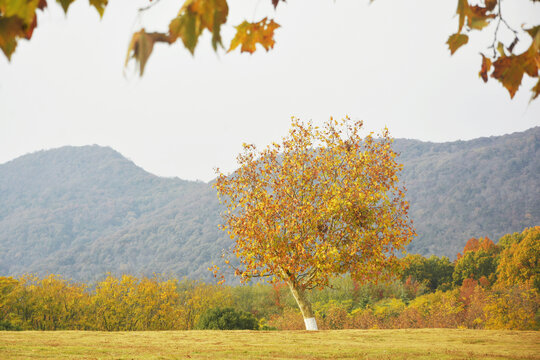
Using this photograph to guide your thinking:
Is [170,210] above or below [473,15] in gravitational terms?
above

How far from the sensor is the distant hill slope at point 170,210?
48938 millimetres

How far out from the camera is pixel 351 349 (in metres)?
7.19

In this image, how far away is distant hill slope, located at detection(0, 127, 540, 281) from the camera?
48.9 meters

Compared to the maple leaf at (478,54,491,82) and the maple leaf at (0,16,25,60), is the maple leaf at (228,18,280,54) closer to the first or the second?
the maple leaf at (0,16,25,60)

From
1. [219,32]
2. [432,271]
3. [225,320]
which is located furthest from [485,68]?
[432,271]

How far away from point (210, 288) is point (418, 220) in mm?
40446

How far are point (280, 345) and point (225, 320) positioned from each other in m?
3.52

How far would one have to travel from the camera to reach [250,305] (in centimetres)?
1892

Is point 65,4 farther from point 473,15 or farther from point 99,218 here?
point 99,218

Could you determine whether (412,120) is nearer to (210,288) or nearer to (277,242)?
(210,288)

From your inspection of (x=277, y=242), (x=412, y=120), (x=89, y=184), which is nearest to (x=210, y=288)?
(x=277, y=242)

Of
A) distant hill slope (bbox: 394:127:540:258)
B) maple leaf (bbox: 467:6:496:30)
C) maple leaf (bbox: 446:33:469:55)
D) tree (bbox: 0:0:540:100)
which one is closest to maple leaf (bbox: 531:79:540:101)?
tree (bbox: 0:0:540:100)

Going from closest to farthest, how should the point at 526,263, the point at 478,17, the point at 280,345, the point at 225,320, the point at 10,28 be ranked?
1. the point at 10,28
2. the point at 478,17
3. the point at 280,345
4. the point at 225,320
5. the point at 526,263

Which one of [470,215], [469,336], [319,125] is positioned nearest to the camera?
[469,336]
